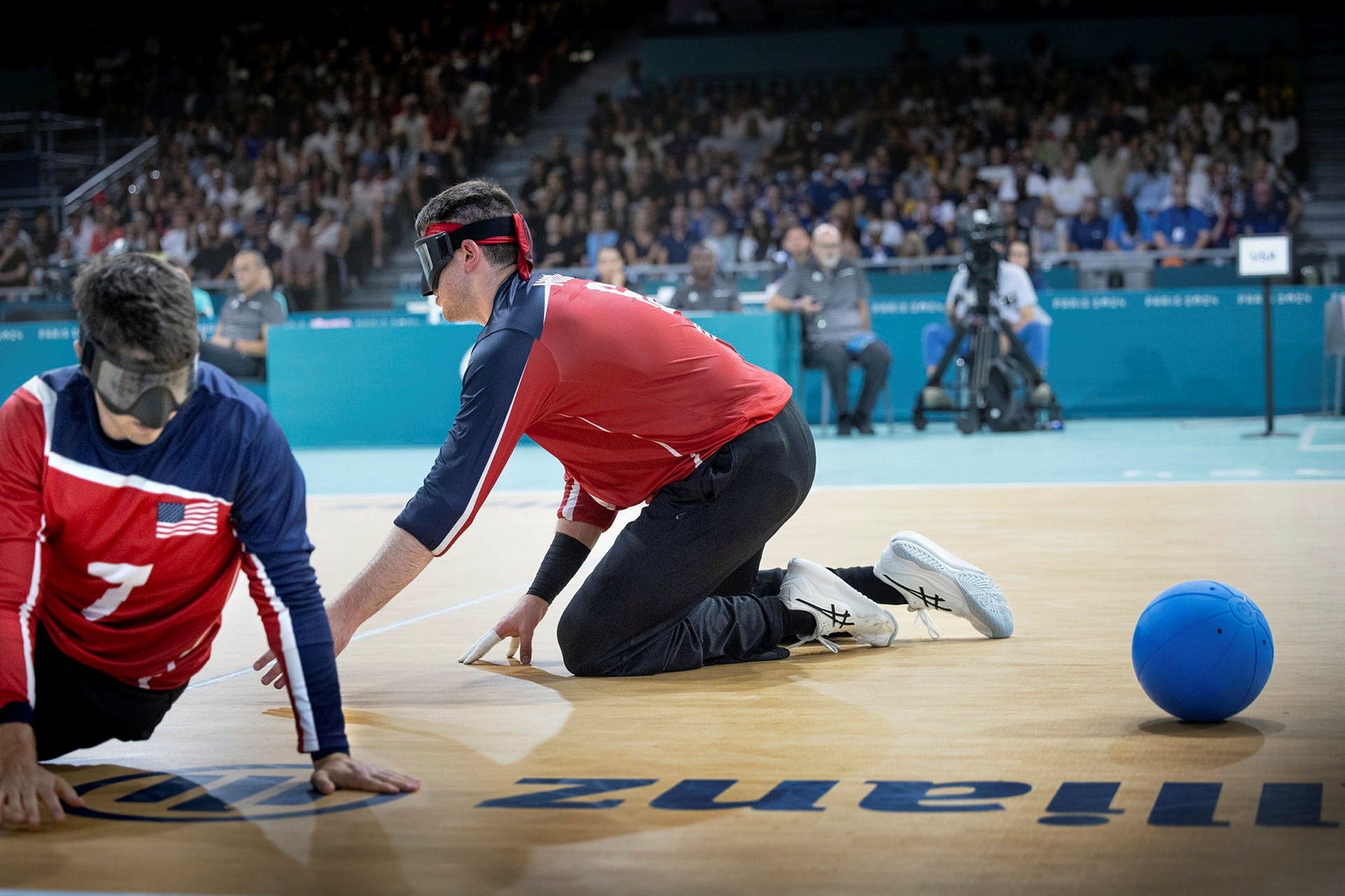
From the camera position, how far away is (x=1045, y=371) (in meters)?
15.0

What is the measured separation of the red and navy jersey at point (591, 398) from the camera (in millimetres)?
3705

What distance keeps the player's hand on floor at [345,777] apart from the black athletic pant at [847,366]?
11.4 m

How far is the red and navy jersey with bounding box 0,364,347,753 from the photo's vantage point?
8.79 ft

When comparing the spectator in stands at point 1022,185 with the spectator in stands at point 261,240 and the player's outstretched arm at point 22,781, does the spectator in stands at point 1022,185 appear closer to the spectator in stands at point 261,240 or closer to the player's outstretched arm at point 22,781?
the spectator in stands at point 261,240

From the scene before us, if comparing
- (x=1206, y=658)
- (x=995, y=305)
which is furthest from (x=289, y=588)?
(x=995, y=305)

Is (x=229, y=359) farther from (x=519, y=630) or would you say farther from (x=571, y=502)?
(x=519, y=630)

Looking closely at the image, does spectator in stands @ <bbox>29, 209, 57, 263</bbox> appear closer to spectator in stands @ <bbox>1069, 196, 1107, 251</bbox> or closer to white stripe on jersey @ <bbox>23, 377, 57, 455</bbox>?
spectator in stands @ <bbox>1069, 196, 1107, 251</bbox>

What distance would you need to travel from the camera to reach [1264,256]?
11805mm

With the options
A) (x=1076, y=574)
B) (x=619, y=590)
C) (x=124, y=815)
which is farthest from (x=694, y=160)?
(x=124, y=815)

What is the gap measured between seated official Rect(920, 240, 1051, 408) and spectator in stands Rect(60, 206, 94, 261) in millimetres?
11860

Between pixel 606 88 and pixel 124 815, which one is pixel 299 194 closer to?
pixel 606 88

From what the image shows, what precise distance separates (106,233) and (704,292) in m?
10.3

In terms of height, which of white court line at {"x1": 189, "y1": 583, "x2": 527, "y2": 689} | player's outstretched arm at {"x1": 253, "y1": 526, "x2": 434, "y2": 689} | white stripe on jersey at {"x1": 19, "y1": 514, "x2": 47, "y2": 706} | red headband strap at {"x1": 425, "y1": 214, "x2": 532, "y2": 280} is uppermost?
red headband strap at {"x1": 425, "y1": 214, "x2": 532, "y2": 280}

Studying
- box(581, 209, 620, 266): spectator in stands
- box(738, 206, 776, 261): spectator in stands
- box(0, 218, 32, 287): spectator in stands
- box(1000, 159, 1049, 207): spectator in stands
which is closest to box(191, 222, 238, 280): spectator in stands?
box(0, 218, 32, 287): spectator in stands
